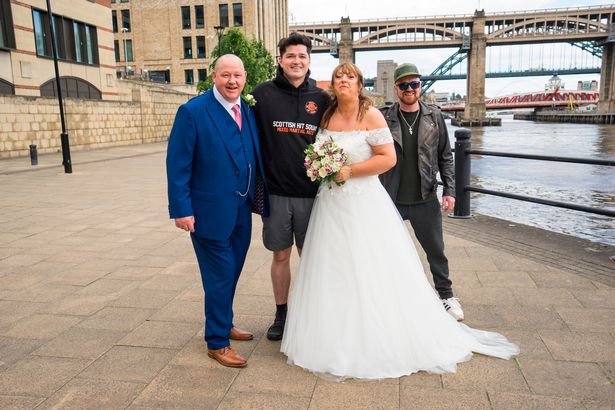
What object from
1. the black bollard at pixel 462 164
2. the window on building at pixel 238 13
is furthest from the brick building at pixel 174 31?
the black bollard at pixel 462 164

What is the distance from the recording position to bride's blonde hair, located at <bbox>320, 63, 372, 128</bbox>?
322cm

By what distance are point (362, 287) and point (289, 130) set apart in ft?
3.64

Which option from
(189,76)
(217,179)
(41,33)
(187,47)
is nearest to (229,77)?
(217,179)

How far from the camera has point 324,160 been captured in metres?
3.13

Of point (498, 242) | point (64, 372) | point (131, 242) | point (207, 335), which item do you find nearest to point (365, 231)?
point (207, 335)

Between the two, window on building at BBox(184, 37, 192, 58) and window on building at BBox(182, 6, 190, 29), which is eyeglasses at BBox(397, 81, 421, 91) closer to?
window on building at BBox(184, 37, 192, 58)

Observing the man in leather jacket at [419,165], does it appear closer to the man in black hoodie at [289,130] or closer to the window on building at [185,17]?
the man in black hoodie at [289,130]

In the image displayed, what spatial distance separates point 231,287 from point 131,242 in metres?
3.56

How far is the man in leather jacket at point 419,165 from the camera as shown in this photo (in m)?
3.96

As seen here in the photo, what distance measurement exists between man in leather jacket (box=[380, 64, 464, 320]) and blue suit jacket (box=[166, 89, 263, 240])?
52.2 inches

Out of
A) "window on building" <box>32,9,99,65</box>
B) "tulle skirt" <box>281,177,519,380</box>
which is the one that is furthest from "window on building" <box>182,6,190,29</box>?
"tulle skirt" <box>281,177,519,380</box>

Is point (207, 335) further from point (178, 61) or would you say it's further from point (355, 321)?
point (178, 61)

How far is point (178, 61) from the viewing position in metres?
58.9

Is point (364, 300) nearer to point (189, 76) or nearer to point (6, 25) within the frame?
point (6, 25)
